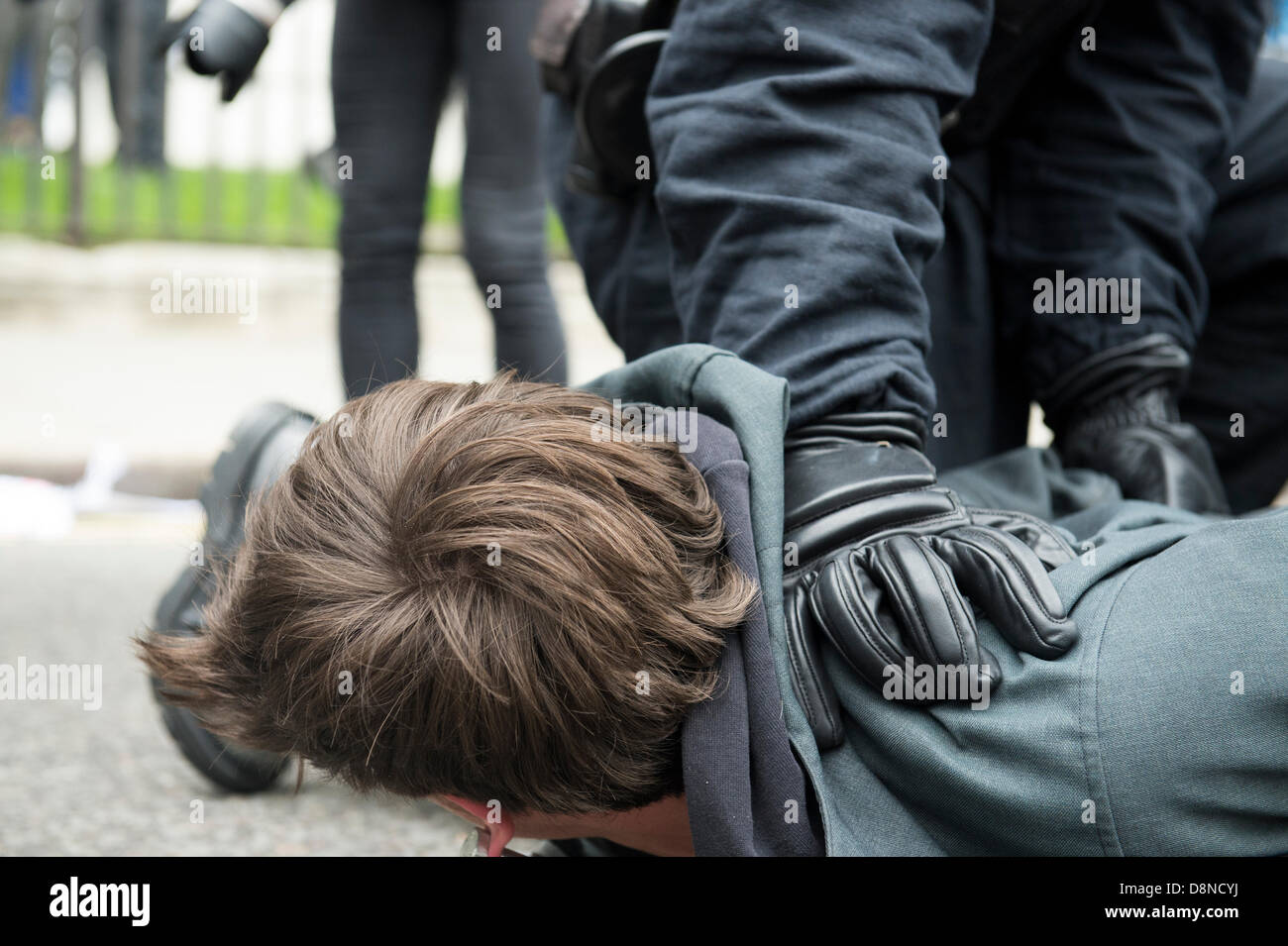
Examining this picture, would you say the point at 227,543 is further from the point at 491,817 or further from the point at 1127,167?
the point at 1127,167

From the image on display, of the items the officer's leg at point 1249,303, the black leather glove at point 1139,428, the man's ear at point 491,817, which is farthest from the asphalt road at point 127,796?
the officer's leg at point 1249,303

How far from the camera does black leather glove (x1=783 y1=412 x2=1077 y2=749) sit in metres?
1.02

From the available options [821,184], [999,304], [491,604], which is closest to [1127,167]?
[999,304]

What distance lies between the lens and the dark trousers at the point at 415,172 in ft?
8.02

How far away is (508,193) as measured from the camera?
8.25 ft

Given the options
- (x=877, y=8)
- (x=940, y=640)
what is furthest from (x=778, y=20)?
(x=940, y=640)

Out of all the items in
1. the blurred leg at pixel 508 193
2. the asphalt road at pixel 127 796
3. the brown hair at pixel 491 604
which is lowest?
the asphalt road at pixel 127 796

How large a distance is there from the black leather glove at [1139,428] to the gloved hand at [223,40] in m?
1.43

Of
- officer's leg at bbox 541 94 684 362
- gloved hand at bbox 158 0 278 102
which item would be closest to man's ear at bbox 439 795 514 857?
officer's leg at bbox 541 94 684 362

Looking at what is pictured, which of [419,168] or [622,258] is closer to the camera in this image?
[622,258]

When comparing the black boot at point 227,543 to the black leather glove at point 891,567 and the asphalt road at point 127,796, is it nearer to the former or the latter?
the asphalt road at point 127,796

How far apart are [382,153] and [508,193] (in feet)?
0.83

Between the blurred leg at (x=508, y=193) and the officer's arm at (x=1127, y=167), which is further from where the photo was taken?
the blurred leg at (x=508, y=193)
